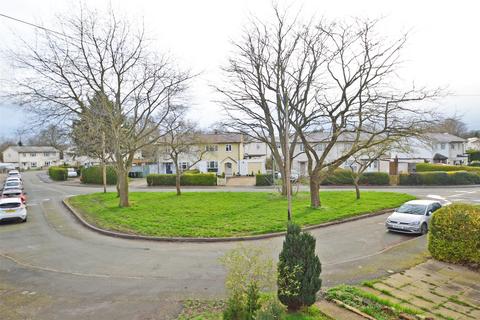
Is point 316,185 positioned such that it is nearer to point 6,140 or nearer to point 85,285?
point 85,285

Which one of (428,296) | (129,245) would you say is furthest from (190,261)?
(428,296)

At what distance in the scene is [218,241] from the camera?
13.1 metres

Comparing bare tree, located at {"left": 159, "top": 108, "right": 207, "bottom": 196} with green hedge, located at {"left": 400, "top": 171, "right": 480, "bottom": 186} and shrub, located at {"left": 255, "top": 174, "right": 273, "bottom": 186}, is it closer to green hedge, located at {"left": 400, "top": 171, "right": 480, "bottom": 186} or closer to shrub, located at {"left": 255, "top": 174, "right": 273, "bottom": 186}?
shrub, located at {"left": 255, "top": 174, "right": 273, "bottom": 186}

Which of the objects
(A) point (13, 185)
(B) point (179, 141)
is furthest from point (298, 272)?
(A) point (13, 185)

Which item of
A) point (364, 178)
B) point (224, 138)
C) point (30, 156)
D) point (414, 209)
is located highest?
point (30, 156)

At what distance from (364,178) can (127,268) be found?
106ft

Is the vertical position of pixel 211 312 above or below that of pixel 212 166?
below

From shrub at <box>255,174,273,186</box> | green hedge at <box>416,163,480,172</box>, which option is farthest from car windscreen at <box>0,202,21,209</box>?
green hedge at <box>416,163,480,172</box>

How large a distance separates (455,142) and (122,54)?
5810 centimetres

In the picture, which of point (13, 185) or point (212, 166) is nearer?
point (13, 185)

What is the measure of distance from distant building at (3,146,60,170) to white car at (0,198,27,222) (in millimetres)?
81369

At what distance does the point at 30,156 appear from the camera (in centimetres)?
9131

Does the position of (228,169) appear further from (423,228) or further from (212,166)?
(423,228)

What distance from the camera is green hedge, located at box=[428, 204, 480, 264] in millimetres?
9336
